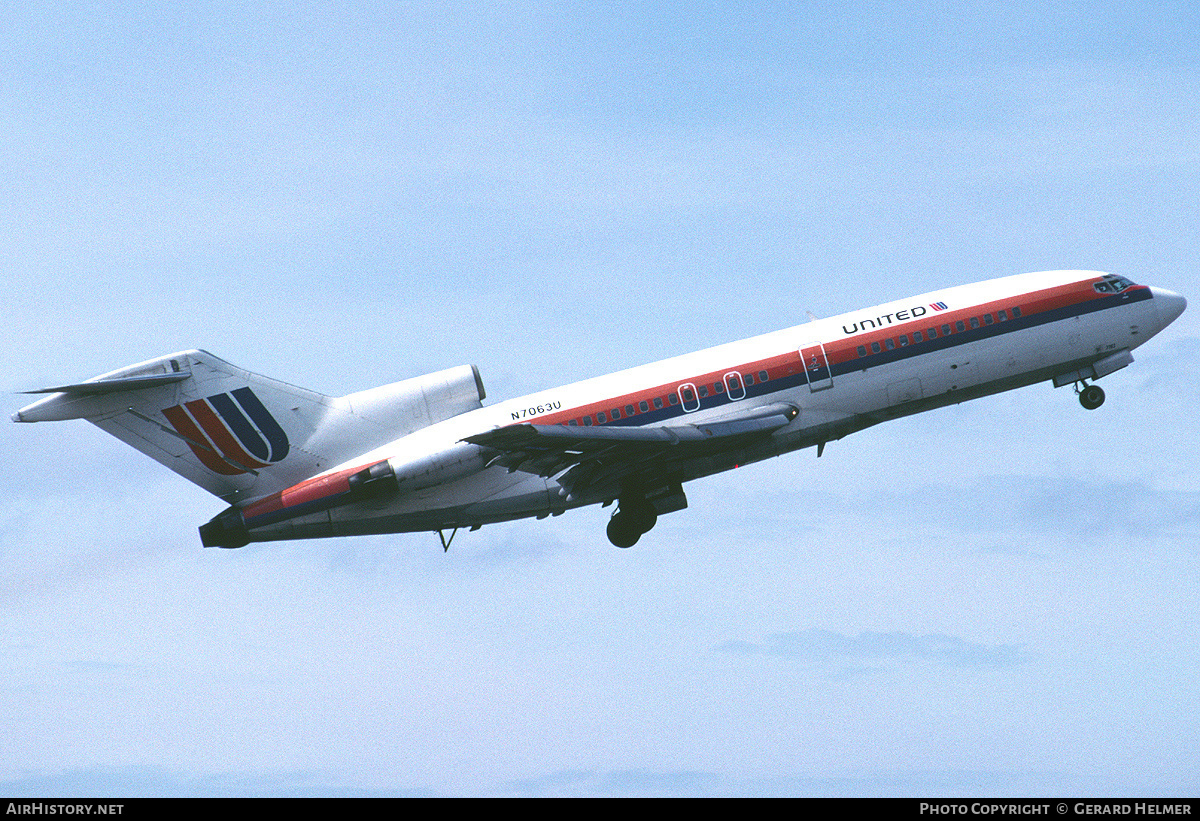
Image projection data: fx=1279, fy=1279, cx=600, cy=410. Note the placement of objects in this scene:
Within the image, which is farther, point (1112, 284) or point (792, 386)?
point (1112, 284)

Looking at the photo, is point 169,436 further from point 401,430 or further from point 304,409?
point 401,430

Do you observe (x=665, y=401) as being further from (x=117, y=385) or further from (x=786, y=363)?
(x=117, y=385)

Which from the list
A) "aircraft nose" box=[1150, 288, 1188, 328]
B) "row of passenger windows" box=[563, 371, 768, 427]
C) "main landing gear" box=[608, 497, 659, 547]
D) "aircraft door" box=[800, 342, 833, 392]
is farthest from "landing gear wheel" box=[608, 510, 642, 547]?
"aircraft nose" box=[1150, 288, 1188, 328]

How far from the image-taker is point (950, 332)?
3172cm

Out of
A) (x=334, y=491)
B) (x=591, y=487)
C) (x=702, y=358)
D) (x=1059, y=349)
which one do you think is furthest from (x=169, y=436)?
(x=1059, y=349)

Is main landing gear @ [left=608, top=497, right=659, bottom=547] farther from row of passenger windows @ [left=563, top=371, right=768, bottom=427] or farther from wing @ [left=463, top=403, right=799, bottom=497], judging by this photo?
row of passenger windows @ [left=563, top=371, right=768, bottom=427]

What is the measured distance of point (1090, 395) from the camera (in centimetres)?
3309

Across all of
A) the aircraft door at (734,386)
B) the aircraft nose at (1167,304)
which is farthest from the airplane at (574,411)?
the aircraft nose at (1167,304)

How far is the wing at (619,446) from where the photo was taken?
28.9 metres

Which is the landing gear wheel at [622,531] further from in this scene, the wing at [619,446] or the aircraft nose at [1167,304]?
the aircraft nose at [1167,304]

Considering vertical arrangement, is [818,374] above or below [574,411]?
below

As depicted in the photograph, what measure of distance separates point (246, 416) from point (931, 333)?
678 inches

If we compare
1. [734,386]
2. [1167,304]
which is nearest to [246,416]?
[734,386]

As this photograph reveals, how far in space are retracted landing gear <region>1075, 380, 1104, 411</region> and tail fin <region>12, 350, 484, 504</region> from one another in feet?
50.9
